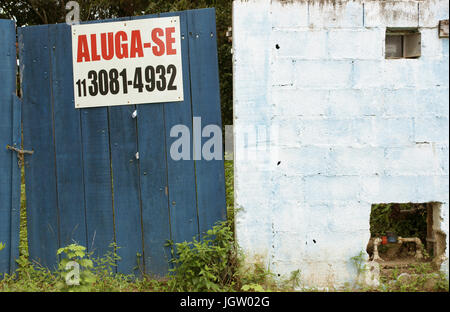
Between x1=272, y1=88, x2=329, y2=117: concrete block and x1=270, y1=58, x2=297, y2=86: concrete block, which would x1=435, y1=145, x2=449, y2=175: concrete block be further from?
x1=270, y1=58, x2=297, y2=86: concrete block

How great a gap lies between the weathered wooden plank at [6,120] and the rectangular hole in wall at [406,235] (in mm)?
3077

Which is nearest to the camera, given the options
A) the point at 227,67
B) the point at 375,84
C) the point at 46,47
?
the point at 375,84

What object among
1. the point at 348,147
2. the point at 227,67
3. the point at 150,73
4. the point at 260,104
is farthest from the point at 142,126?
the point at 227,67

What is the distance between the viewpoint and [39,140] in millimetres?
3658

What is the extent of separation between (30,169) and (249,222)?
1.89 m

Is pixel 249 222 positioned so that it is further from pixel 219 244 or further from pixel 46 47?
pixel 46 47

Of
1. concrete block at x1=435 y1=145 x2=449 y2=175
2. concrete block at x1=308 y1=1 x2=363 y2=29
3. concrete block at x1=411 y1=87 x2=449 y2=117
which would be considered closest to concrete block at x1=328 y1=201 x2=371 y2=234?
concrete block at x1=435 y1=145 x2=449 y2=175

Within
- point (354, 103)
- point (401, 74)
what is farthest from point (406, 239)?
point (401, 74)

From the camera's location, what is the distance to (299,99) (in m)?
3.41

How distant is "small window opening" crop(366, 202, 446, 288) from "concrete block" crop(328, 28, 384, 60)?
1354 mm

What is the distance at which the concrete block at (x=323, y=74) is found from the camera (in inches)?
134

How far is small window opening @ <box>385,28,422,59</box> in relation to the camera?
11.5ft

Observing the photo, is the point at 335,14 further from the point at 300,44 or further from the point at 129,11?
the point at 129,11

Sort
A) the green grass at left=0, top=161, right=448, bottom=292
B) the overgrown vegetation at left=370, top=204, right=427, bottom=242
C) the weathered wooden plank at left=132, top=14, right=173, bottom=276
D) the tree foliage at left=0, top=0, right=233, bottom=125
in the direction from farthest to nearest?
the tree foliage at left=0, top=0, right=233, bottom=125 < the overgrown vegetation at left=370, top=204, right=427, bottom=242 < the weathered wooden plank at left=132, top=14, right=173, bottom=276 < the green grass at left=0, top=161, right=448, bottom=292
